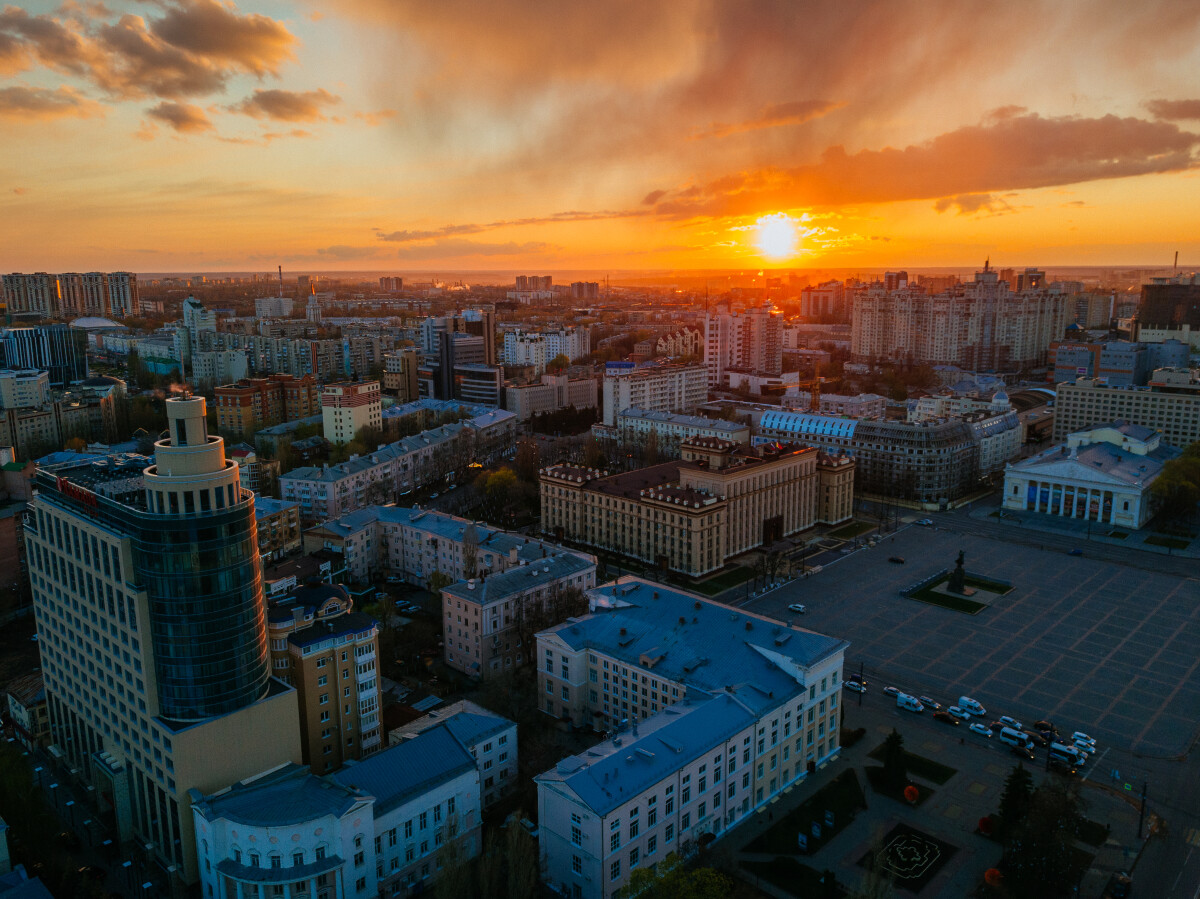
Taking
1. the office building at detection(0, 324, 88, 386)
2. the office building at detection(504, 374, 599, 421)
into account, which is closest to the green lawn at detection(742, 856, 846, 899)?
the office building at detection(504, 374, 599, 421)

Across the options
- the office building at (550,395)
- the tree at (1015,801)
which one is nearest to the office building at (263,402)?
the office building at (550,395)

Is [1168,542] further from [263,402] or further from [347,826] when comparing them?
[263,402]

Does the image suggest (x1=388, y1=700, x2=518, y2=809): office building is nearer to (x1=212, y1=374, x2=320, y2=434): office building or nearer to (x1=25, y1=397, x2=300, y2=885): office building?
(x1=25, y1=397, x2=300, y2=885): office building

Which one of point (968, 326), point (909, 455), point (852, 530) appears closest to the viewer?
point (852, 530)

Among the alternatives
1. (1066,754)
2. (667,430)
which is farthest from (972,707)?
(667,430)

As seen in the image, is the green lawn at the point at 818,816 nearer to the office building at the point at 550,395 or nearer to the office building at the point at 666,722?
the office building at the point at 666,722

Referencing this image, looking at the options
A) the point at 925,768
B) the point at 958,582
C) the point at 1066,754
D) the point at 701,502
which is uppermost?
the point at 701,502
